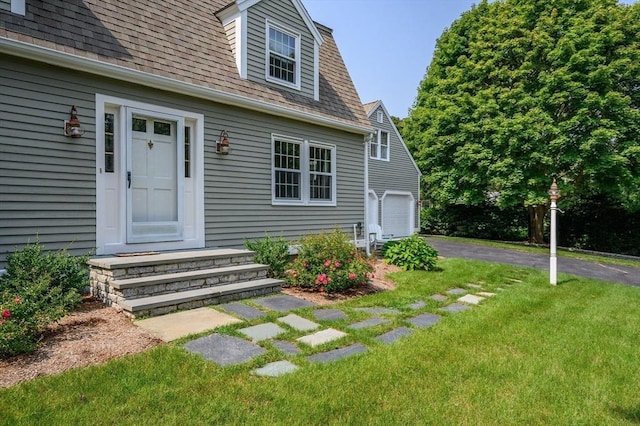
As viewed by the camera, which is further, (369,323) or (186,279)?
(186,279)

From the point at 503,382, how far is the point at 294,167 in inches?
238

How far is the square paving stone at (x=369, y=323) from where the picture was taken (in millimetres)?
4262

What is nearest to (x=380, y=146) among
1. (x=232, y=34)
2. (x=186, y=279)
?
(x=232, y=34)

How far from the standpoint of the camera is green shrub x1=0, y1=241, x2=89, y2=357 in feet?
10.2

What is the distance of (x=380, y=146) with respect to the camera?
17.4m

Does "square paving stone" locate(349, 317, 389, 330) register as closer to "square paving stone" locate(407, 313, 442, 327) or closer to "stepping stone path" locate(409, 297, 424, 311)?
"square paving stone" locate(407, 313, 442, 327)

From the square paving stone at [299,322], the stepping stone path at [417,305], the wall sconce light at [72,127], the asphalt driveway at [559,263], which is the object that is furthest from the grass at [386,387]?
the asphalt driveway at [559,263]

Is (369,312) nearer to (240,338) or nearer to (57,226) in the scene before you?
(240,338)

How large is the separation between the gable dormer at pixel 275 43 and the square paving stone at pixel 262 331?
5.05 meters

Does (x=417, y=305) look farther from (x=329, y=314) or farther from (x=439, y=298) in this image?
(x=329, y=314)

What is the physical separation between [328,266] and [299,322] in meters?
1.74

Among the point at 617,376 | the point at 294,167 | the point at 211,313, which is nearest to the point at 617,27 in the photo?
the point at 294,167

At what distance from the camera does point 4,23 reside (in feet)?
15.2

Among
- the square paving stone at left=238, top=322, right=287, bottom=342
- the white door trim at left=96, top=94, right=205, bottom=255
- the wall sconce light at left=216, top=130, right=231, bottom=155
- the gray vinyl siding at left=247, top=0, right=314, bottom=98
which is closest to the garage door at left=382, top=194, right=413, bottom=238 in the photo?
the gray vinyl siding at left=247, top=0, right=314, bottom=98
